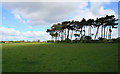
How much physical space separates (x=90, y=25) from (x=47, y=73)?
113 ft

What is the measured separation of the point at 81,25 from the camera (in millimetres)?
35594

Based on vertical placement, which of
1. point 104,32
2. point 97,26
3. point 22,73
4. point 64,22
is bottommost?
point 22,73

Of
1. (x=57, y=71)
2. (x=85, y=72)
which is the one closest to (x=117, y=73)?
(x=85, y=72)

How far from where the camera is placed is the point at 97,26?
107ft

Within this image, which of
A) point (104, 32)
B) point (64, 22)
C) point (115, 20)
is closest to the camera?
point (115, 20)

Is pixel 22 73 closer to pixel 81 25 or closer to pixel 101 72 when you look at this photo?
pixel 101 72

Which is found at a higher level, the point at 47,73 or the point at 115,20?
the point at 115,20

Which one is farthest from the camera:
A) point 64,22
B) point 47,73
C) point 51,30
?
point 51,30

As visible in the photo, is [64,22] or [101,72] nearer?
[101,72]

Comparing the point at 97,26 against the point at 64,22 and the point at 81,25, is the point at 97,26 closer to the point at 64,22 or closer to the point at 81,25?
the point at 81,25

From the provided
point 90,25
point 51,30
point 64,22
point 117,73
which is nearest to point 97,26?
point 90,25

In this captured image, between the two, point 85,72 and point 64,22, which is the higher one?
point 64,22

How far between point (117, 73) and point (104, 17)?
31.6 meters

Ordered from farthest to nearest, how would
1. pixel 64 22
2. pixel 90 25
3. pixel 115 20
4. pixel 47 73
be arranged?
pixel 64 22 → pixel 90 25 → pixel 115 20 → pixel 47 73
